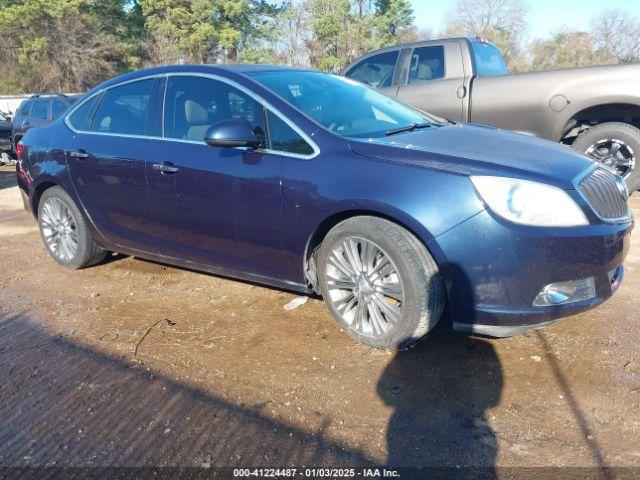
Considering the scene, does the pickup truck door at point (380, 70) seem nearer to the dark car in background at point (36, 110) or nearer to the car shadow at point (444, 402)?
the car shadow at point (444, 402)

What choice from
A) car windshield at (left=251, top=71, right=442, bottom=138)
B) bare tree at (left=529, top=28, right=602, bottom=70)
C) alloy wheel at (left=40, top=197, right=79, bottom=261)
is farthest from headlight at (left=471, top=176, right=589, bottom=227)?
bare tree at (left=529, top=28, right=602, bottom=70)

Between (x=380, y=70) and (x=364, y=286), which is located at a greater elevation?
(x=380, y=70)

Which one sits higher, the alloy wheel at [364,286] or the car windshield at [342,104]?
the car windshield at [342,104]

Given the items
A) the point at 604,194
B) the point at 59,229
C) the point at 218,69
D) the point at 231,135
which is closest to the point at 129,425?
the point at 231,135

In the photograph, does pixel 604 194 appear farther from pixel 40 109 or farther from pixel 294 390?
pixel 40 109

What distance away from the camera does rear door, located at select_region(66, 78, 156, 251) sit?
4.07 meters

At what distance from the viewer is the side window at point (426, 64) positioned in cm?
689

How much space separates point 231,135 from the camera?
10.9 feet

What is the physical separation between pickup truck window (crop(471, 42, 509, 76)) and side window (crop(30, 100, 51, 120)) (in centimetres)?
1161

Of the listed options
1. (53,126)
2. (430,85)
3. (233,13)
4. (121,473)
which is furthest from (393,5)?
(121,473)

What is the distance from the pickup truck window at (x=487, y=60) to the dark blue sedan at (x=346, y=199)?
3077 millimetres

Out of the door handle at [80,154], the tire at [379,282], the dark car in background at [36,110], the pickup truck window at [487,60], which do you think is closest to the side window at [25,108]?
the dark car in background at [36,110]

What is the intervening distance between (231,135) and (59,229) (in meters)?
2.49

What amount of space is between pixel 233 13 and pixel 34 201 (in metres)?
32.6
